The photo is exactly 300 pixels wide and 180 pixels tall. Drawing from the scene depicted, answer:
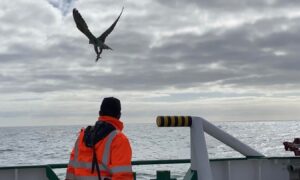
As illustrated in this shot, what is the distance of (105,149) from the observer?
4633 mm

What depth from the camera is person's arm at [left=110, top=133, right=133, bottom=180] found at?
4.54 metres

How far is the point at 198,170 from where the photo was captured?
764 cm

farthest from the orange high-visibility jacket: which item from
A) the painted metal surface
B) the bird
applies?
the painted metal surface

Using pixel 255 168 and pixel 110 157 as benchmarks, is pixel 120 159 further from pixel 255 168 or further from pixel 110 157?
pixel 255 168

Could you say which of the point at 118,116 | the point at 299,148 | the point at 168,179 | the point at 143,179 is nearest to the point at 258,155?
the point at 299,148

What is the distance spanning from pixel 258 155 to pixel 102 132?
518 centimetres

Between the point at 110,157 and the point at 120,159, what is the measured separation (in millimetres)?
130

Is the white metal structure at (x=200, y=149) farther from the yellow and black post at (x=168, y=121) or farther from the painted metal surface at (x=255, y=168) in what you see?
the painted metal surface at (x=255, y=168)

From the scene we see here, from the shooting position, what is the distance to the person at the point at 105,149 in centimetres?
457

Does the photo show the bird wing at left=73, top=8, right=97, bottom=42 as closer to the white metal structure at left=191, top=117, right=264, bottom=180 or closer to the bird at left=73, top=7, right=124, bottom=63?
the bird at left=73, top=7, right=124, bottom=63

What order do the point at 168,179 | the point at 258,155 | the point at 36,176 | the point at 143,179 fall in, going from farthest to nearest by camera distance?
the point at 143,179 → the point at 258,155 → the point at 36,176 → the point at 168,179

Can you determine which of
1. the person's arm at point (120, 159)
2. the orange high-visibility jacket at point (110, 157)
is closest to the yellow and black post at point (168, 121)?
the orange high-visibility jacket at point (110, 157)

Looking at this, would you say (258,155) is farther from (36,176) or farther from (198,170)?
(36,176)

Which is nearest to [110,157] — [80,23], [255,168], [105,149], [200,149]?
[105,149]
